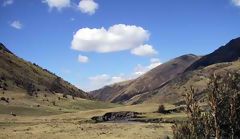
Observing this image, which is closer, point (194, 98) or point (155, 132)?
point (194, 98)

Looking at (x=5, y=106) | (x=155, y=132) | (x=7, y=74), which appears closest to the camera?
(x=155, y=132)

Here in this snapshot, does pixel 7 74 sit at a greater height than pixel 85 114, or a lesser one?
greater

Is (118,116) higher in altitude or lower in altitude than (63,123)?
higher

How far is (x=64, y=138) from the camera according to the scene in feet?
256

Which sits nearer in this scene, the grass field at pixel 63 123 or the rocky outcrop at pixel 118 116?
the grass field at pixel 63 123

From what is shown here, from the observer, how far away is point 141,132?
288 ft

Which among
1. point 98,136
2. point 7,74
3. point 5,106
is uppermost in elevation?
point 7,74

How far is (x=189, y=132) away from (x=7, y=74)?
180 metres

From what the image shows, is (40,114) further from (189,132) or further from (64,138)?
(189,132)

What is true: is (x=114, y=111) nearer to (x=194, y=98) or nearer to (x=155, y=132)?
(x=155, y=132)

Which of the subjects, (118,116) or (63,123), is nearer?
(63,123)

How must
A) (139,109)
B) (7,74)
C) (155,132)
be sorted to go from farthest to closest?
(7,74) < (139,109) < (155,132)

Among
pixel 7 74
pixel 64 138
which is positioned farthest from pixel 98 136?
pixel 7 74

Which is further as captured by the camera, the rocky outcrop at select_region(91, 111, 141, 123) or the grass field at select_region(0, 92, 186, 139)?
the rocky outcrop at select_region(91, 111, 141, 123)
